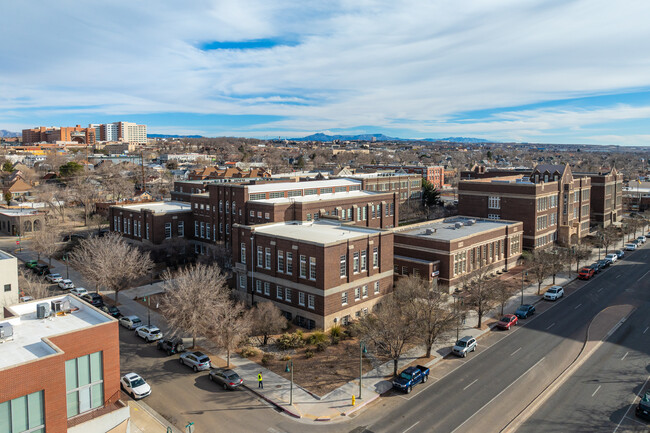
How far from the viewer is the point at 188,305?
1519 inches

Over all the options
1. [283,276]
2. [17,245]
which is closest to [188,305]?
[283,276]

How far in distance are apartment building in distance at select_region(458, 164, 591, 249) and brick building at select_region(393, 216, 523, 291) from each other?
5.34 meters

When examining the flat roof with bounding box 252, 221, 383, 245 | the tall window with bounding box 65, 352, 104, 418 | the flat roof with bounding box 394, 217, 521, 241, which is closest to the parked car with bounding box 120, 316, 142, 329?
the flat roof with bounding box 252, 221, 383, 245

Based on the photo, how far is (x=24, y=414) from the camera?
20.0 m

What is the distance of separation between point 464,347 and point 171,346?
24.3m

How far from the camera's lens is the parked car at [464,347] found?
126 feet

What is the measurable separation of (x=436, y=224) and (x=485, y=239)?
10.2 meters

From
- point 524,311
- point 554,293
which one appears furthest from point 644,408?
point 554,293

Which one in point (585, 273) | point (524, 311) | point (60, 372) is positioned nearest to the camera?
point (60, 372)

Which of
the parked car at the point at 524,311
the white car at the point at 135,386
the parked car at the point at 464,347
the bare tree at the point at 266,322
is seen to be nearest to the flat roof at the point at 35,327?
the white car at the point at 135,386

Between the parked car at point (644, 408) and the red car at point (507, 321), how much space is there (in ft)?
49.3

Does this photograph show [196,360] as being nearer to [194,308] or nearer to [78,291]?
[194,308]

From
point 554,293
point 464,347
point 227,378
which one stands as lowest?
point 227,378

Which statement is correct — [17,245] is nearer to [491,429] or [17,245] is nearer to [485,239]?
[485,239]
